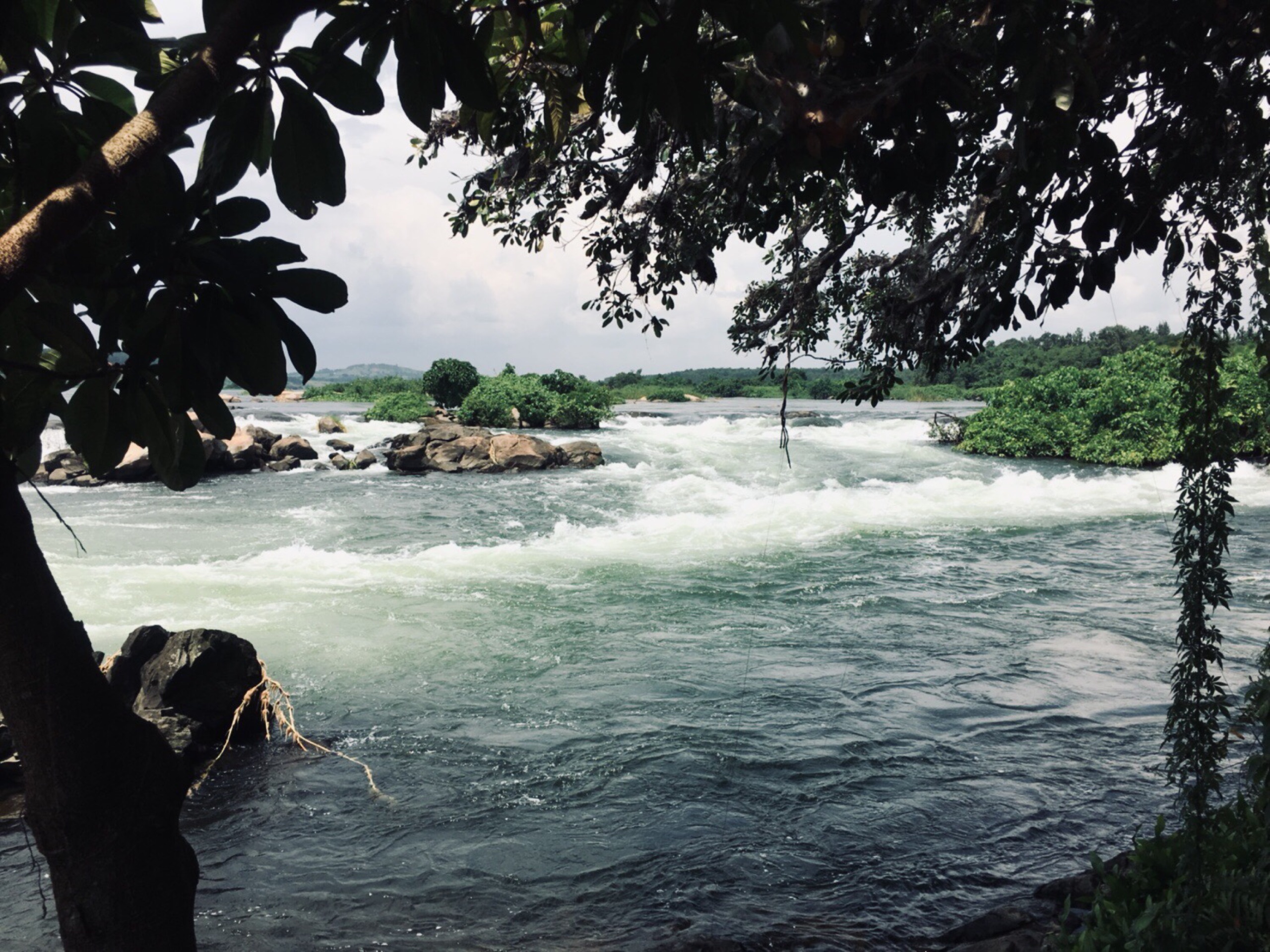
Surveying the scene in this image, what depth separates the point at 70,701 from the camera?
5.41ft

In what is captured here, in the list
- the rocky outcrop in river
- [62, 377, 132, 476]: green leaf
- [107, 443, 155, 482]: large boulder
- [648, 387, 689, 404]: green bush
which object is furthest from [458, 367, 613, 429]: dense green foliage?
[62, 377, 132, 476]: green leaf

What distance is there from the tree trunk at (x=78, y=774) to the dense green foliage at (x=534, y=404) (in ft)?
83.1

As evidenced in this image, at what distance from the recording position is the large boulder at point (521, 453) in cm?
1909

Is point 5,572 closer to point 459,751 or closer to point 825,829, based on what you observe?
point 825,829

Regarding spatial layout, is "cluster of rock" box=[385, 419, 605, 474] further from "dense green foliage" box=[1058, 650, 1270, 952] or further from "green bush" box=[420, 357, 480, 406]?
"dense green foliage" box=[1058, 650, 1270, 952]

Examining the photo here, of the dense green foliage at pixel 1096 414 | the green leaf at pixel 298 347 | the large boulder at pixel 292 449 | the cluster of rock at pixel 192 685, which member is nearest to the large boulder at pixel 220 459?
the large boulder at pixel 292 449

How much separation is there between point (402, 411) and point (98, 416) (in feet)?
92.2

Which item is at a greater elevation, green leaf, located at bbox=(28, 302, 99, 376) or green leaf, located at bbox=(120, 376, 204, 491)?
green leaf, located at bbox=(28, 302, 99, 376)

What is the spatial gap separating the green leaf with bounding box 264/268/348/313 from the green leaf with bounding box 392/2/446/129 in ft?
1.04

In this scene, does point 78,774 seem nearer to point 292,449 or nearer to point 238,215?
point 238,215

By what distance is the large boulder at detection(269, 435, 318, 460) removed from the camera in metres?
19.4

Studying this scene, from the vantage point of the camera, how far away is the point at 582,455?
64.8 ft

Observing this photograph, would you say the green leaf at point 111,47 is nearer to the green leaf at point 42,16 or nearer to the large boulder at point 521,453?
the green leaf at point 42,16

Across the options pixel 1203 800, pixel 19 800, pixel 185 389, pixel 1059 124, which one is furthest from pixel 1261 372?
pixel 19 800
